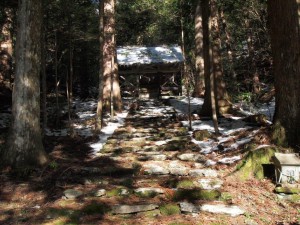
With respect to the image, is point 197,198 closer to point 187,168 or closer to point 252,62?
point 187,168

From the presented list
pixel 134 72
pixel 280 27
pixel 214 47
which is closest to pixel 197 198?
pixel 280 27

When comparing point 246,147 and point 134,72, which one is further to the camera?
point 134,72

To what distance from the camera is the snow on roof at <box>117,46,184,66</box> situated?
25969 mm

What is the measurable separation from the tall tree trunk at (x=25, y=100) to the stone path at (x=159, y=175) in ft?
4.75

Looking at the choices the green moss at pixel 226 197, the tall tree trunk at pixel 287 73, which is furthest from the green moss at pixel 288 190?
the tall tree trunk at pixel 287 73

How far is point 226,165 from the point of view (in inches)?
323

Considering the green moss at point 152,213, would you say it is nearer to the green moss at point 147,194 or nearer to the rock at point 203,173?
the green moss at point 147,194

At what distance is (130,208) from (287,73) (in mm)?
4911

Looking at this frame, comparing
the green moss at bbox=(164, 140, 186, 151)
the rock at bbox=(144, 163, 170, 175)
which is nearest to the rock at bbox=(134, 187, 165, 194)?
the rock at bbox=(144, 163, 170, 175)

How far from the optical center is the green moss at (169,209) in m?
5.90

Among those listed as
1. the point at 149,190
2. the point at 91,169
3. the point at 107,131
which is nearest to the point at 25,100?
the point at 91,169

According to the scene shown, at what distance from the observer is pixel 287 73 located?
26.9ft

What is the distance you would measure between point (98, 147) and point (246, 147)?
4667 mm

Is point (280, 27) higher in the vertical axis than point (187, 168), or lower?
higher
